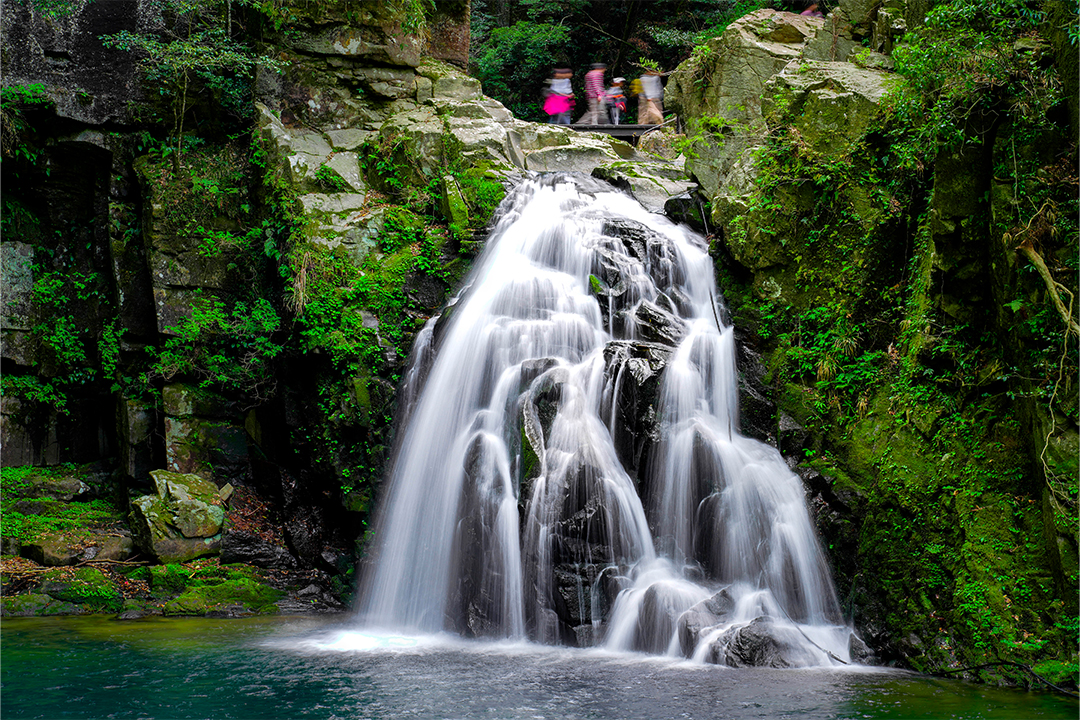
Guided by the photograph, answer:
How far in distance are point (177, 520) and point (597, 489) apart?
552cm

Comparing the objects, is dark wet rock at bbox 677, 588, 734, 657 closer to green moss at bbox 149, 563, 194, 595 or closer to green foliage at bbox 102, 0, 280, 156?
green moss at bbox 149, 563, 194, 595

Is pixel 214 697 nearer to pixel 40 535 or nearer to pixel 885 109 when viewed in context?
pixel 40 535

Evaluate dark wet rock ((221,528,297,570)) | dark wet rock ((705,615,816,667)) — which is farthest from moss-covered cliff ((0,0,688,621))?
dark wet rock ((705,615,816,667))

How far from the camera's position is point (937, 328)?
6758 millimetres

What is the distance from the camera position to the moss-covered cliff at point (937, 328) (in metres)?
5.59

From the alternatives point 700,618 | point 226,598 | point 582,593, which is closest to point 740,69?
point 582,593

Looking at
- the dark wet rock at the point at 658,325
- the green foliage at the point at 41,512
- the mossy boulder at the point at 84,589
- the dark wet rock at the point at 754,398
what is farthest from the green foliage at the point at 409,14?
the mossy boulder at the point at 84,589

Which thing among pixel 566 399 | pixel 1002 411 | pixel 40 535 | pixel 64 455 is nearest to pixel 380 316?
pixel 566 399

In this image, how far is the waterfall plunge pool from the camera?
15.3 ft

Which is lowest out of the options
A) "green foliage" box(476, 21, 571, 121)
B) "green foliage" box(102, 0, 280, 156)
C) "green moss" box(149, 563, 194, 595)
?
"green moss" box(149, 563, 194, 595)

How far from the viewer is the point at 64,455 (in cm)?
1166

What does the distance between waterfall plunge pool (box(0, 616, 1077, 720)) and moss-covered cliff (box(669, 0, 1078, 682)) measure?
754 millimetres

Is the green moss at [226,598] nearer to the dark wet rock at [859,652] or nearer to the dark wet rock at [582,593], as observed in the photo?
the dark wet rock at [582,593]

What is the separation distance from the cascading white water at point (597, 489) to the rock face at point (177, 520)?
2473 millimetres
